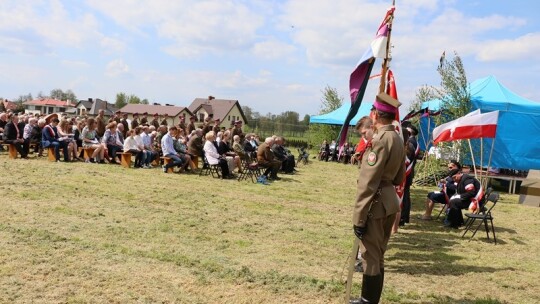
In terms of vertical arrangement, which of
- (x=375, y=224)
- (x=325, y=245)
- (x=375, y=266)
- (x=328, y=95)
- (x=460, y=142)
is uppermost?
(x=328, y=95)

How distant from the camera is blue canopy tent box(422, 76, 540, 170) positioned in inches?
612

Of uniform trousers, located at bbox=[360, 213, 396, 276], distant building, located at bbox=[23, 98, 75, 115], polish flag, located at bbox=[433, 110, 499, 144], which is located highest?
distant building, located at bbox=[23, 98, 75, 115]

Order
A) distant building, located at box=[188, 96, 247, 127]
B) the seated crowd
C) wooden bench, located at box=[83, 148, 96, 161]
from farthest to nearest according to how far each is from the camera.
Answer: distant building, located at box=[188, 96, 247, 127]
wooden bench, located at box=[83, 148, 96, 161]
the seated crowd

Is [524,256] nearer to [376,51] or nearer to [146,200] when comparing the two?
[376,51]

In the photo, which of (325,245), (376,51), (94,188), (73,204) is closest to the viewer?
(376,51)

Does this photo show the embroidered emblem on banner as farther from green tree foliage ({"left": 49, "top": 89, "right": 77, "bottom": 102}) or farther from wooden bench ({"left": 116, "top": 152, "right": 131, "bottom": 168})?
green tree foliage ({"left": 49, "top": 89, "right": 77, "bottom": 102})

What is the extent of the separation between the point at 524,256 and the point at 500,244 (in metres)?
0.66

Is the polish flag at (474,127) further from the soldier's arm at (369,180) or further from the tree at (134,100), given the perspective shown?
the tree at (134,100)

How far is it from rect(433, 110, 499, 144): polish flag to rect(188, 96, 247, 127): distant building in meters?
51.7

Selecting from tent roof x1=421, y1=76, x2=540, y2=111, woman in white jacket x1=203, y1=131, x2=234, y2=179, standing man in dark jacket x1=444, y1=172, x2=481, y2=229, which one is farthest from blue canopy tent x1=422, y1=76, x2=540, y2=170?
woman in white jacket x1=203, y1=131, x2=234, y2=179

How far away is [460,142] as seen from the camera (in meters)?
15.2

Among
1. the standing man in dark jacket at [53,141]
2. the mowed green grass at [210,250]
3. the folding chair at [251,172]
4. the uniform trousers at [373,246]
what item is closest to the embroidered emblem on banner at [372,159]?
the uniform trousers at [373,246]

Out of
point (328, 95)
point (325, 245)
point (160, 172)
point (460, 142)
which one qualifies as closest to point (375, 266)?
point (325, 245)

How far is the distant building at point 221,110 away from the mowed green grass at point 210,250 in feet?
169
